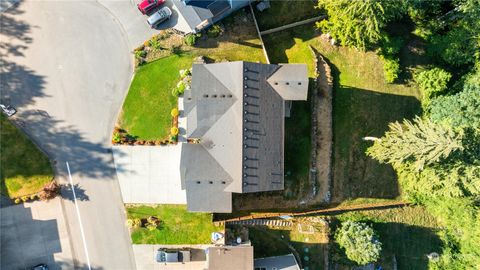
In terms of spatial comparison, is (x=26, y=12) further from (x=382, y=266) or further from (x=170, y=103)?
(x=382, y=266)

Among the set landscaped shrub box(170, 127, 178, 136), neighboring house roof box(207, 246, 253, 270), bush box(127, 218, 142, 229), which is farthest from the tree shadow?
neighboring house roof box(207, 246, 253, 270)

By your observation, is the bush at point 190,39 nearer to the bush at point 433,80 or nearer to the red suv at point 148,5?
the red suv at point 148,5

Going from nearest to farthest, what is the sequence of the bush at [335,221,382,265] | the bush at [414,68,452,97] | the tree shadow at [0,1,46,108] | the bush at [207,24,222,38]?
the bush at [335,221,382,265] < the tree shadow at [0,1,46,108] < the bush at [207,24,222,38] < the bush at [414,68,452,97]

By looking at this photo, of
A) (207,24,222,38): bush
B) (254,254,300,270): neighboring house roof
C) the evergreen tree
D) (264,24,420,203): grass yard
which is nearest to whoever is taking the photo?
the evergreen tree

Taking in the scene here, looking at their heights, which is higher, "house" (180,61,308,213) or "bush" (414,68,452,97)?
"bush" (414,68,452,97)

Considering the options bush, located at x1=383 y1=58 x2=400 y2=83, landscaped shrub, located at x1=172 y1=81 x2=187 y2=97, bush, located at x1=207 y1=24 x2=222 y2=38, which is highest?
bush, located at x1=207 y1=24 x2=222 y2=38

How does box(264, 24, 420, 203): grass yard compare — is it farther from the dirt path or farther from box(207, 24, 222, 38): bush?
box(207, 24, 222, 38): bush

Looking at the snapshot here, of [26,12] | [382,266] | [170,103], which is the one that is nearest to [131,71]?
[170,103]
